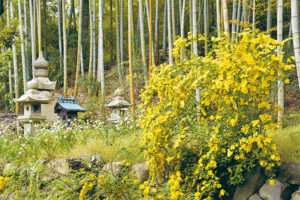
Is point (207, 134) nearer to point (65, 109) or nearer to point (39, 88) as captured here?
point (65, 109)

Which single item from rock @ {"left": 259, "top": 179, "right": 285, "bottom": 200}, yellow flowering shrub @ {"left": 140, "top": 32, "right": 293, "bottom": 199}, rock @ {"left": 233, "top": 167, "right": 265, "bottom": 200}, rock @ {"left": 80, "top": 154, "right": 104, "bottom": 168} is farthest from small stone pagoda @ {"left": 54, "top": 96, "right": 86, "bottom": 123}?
rock @ {"left": 259, "top": 179, "right": 285, "bottom": 200}

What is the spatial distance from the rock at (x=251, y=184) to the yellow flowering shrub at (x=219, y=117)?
7 cm

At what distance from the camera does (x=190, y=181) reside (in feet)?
8.66

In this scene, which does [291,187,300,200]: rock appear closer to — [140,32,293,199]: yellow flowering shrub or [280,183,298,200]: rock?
[280,183,298,200]: rock

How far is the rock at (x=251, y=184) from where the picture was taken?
8.12 ft

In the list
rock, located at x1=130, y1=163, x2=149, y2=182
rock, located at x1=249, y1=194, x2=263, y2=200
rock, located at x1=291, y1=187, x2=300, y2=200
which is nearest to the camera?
rock, located at x1=291, y1=187, x2=300, y2=200

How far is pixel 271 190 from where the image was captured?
7.75 ft

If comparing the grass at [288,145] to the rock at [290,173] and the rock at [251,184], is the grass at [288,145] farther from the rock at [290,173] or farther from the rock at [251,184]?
the rock at [251,184]

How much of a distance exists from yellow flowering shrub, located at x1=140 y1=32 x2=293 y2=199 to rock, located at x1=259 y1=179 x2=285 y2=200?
0.17 metres

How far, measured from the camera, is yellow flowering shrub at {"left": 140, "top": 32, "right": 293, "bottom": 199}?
7.45ft

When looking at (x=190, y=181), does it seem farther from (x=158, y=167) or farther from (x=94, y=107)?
(x=94, y=107)

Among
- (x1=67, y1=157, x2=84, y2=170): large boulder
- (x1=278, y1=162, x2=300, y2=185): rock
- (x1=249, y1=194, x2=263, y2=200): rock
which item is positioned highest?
(x1=278, y1=162, x2=300, y2=185): rock

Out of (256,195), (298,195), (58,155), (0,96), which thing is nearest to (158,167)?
(256,195)

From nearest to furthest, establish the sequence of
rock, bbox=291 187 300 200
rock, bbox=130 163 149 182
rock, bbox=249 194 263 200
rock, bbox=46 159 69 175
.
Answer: rock, bbox=291 187 300 200
rock, bbox=249 194 263 200
rock, bbox=130 163 149 182
rock, bbox=46 159 69 175
